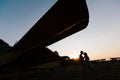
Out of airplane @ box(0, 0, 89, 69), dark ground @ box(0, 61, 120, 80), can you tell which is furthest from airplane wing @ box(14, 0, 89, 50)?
dark ground @ box(0, 61, 120, 80)

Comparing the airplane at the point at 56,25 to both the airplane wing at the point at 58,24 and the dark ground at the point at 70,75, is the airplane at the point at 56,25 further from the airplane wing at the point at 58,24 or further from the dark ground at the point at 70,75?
the dark ground at the point at 70,75

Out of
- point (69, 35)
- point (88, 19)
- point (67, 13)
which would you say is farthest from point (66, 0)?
point (69, 35)

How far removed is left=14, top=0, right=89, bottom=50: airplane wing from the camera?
486 centimetres

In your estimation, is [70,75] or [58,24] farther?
[70,75]

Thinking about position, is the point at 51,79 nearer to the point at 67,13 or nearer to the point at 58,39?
the point at 58,39

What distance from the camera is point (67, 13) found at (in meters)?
5.11

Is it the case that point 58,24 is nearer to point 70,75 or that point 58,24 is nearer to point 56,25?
point 56,25

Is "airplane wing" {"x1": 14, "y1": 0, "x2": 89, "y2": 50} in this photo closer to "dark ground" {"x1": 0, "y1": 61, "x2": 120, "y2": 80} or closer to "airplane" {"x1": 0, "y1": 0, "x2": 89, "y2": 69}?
"airplane" {"x1": 0, "y1": 0, "x2": 89, "y2": 69}

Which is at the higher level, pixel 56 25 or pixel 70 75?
pixel 56 25

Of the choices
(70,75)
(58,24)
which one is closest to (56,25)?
(58,24)

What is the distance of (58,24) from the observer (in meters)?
5.41

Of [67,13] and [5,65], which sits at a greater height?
[67,13]

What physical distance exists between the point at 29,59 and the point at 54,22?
3789 mm

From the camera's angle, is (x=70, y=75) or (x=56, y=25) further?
(x=70, y=75)
